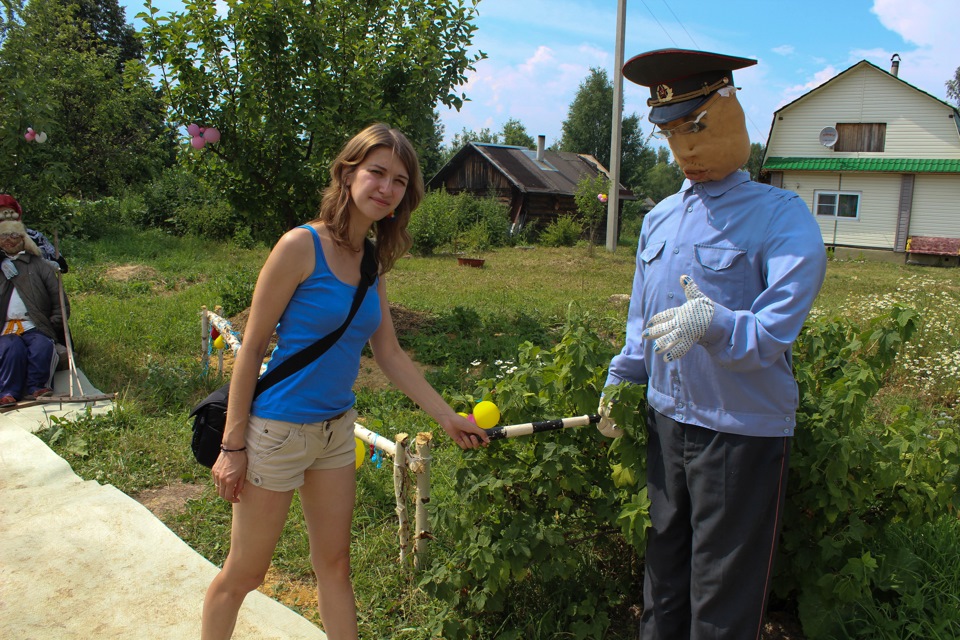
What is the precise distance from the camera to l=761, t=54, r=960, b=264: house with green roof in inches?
872

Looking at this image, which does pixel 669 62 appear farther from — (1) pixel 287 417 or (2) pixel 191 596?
(2) pixel 191 596

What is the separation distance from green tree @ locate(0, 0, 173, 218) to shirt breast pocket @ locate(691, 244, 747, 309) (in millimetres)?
6512

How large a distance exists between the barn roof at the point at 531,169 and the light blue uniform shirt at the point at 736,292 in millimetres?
26397

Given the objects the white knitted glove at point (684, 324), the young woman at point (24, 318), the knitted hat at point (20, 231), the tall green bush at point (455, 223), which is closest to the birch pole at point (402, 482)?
the white knitted glove at point (684, 324)

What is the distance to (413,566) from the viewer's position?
2977 millimetres

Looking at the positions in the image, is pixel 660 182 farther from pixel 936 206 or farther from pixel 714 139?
pixel 714 139

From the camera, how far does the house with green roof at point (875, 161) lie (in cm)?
2216

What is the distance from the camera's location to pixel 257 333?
75.8 inches

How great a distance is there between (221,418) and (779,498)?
1.66m

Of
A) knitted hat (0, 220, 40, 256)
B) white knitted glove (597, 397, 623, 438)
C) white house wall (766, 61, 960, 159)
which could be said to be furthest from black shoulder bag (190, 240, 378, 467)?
white house wall (766, 61, 960, 159)

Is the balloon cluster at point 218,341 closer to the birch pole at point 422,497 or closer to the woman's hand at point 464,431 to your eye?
the birch pole at point 422,497

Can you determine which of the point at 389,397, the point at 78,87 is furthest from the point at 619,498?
the point at 78,87

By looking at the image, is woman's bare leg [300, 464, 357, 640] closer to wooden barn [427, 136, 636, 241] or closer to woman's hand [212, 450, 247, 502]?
woman's hand [212, 450, 247, 502]

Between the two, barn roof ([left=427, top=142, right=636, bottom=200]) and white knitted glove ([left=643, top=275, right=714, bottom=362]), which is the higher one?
barn roof ([left=427, top=142, right=636, bottom=200])
